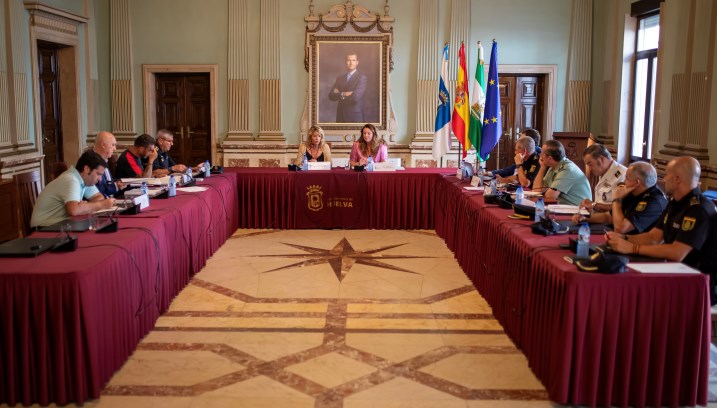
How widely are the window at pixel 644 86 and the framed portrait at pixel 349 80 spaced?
3745 mm

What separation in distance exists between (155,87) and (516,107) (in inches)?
233

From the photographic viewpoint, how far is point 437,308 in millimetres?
5453

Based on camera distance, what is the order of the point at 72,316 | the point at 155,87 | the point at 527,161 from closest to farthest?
the point at 72,316 → the point at 527,161 → the point at 155,87

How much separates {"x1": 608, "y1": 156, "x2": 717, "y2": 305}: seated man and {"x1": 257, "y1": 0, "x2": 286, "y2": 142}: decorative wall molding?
7.89 m

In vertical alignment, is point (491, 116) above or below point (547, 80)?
below

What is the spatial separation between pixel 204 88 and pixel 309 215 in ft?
13.5

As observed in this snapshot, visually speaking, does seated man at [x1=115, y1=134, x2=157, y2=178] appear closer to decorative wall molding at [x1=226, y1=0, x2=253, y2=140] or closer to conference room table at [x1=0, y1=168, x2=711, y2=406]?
conference room table at [x1=0, y1=168, x2=711, y2=406]

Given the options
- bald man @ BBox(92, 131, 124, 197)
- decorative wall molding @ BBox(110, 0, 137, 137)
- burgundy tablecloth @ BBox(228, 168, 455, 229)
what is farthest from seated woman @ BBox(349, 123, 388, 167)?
decorative wall molding @ BBox(110, 0, 137, 137)

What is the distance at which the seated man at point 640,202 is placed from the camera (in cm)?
444

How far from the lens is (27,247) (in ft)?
12.9

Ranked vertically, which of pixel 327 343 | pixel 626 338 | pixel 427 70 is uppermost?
pixel 427 70

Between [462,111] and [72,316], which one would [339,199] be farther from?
[72,316]

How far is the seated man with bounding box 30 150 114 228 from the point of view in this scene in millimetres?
4840

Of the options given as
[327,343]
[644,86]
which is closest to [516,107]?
[644,86]
